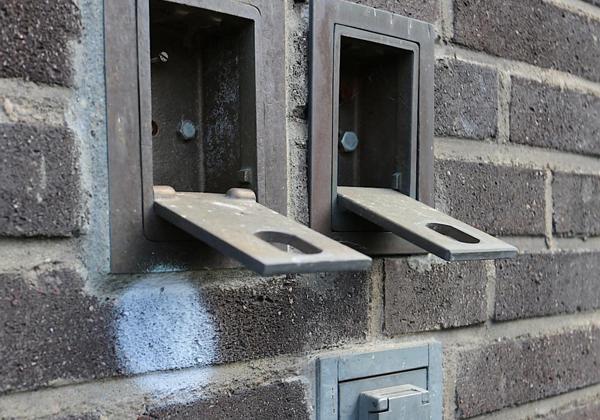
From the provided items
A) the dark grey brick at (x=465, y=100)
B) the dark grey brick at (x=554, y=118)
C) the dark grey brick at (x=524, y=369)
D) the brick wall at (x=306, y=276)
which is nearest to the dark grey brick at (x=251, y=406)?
the brick wall at (x=306, y=276)

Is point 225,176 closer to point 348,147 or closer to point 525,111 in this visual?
point 348,147

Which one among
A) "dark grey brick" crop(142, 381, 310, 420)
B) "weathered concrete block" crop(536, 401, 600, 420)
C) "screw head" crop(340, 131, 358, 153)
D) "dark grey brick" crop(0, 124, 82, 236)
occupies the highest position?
"screw head" crop(340, 131, 358, 153)

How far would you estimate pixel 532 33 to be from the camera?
0.99 meters

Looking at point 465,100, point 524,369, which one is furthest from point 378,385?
point 465,100

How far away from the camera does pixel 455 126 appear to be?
0.88 m

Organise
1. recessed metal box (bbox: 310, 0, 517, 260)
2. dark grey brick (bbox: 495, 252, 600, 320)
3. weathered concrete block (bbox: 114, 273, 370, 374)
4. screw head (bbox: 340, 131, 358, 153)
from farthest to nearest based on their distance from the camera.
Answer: dark grey brick (bbox: 495, 252, 600, 320) → screw head (bbox: 340, 131, 358, 153) → recessed metal box (bbox: 310, 0, 517, 260) → weathered concrete block (bbox: 114, 273, 370, 374)

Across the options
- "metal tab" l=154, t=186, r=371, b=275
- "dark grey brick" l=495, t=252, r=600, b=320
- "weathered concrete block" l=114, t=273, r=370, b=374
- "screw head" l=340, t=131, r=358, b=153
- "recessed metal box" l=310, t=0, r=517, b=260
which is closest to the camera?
"metal tab" l=154, t=186, r=371, b=275

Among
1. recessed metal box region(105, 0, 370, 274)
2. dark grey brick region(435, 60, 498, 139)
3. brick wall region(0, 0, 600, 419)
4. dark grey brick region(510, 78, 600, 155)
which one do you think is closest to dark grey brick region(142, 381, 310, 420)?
brick wall region(0, 0, 600, 419)

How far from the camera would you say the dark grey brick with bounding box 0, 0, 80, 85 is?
1.78ft

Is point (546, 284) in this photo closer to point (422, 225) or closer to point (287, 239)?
point (422, 225)

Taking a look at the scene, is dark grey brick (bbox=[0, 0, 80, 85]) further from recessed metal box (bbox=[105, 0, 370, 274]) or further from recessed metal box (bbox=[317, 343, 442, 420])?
recessed metal box (bbox=[317, 343, 442, 420])

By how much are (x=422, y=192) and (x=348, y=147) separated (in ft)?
0.35

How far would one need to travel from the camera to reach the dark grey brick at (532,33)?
3.00 ft

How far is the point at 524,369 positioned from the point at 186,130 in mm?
593
